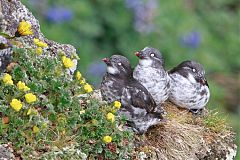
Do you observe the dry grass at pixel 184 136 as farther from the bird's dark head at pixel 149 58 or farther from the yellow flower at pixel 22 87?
the yellow flower at pixel 22 87

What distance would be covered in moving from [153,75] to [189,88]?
0.54 m

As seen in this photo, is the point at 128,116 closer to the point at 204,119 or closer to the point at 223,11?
the point at 204,119

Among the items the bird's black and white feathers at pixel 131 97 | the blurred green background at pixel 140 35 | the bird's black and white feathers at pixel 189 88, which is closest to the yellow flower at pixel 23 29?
the bird's black and white feathers at pixel 131 97

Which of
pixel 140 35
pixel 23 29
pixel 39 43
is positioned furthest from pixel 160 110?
pixel 140 35

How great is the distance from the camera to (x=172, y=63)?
1484 cm

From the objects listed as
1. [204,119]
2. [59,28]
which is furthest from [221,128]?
[59,28]

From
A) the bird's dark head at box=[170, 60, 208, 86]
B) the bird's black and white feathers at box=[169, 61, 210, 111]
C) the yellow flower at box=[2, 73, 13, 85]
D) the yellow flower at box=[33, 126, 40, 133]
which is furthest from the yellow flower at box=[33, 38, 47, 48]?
the bird's dark head at box=[170, 60, 208, 86]

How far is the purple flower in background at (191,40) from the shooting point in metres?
15.2

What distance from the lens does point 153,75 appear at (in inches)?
327

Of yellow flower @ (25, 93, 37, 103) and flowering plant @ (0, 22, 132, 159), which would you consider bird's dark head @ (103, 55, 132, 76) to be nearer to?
flowering plant @ (0, 22, 132, 159)

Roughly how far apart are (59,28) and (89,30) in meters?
0.64

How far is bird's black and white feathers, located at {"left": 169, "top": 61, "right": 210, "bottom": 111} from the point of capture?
8633 millimetres

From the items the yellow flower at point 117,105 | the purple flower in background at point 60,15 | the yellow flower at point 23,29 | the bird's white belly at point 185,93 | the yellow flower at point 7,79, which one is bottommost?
the yellow flower at point 7,79

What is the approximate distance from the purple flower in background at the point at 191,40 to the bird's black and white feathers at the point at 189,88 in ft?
21.0
